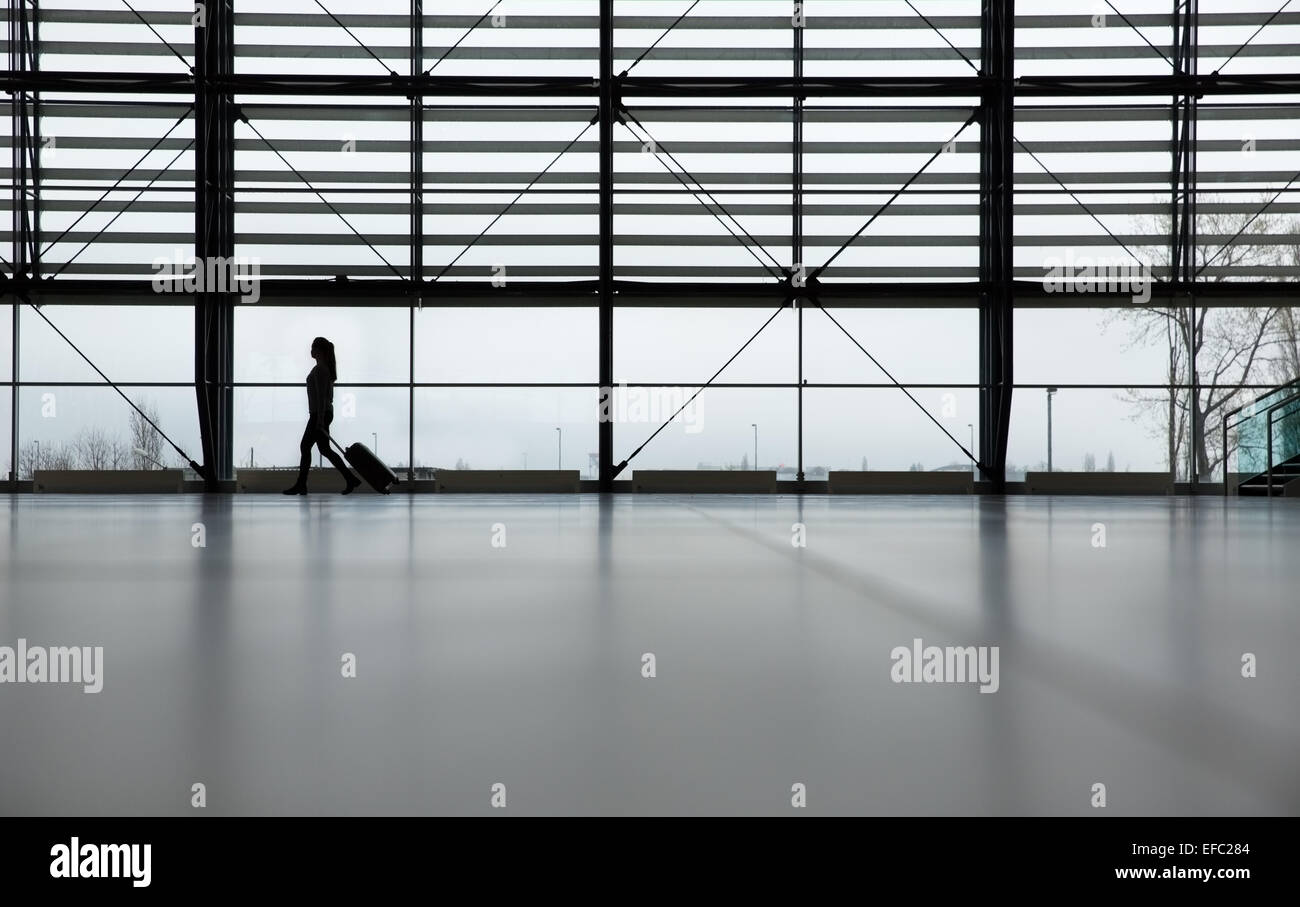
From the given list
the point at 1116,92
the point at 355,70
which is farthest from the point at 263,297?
the point at 1116,92

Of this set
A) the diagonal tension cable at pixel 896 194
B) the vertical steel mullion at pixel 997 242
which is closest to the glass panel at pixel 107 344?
the diagonal tension cable at pixel 896 194

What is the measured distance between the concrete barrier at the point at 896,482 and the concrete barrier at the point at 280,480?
5.93 m

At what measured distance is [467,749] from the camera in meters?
0.98

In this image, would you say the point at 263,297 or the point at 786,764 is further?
the point at 263,297

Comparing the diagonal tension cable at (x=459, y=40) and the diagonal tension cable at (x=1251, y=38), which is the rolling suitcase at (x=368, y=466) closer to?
the diagonal tension cable at (x=459, y=40)

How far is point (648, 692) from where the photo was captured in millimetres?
1232

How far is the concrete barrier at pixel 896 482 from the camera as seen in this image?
40.9ft

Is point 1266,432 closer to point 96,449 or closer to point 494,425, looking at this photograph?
point 494,425

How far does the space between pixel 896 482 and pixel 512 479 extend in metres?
4.88

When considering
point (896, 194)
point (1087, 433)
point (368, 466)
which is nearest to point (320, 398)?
point (368, 466)

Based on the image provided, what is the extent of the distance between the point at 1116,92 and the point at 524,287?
7787 millimetres

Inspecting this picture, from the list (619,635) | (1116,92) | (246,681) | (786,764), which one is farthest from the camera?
(1116,92)

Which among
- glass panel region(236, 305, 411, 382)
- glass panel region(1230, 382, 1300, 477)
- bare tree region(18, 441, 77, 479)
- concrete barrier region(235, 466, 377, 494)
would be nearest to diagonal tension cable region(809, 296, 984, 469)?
glass panel region(1230, 382, 1300, 477)
